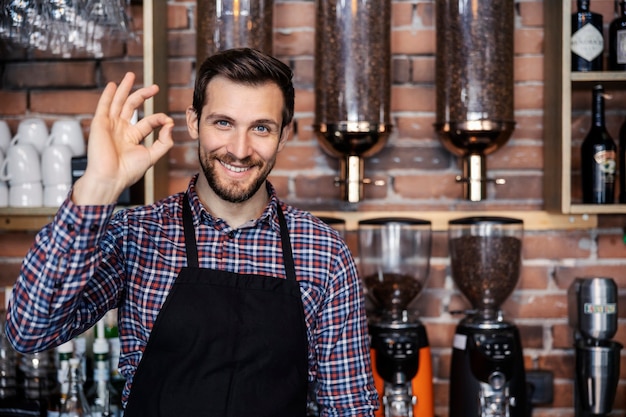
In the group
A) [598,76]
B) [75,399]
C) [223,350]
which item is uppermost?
[598,76]

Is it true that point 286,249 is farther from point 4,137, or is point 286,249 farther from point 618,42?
point 618,42

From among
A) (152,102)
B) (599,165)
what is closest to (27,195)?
(152,102)

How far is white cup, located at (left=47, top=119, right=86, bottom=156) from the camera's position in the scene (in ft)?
6.77

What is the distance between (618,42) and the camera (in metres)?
2.06

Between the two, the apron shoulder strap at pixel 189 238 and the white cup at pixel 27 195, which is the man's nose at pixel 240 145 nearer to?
the apron shoulder strap at pixel 189 238

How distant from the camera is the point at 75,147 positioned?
206 centimetres

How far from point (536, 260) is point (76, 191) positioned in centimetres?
144

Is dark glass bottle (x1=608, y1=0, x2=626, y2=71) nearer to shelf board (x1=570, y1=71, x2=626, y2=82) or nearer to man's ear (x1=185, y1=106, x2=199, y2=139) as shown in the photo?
shelf board (x1=570, y1=71, x2=626, y2=82)

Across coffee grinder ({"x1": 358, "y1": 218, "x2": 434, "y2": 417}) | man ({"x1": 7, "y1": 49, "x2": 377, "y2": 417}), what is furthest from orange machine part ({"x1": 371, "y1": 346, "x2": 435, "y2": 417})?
man ({"x1": 7, "y1": 49, "x2": 377, "y2": 417})

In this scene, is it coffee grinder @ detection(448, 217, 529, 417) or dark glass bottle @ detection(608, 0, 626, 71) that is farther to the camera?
dark glass bottle @ detection(608, 0, 626, 71)

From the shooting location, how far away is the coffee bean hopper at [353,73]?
78.1 inches

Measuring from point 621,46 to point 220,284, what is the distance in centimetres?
129

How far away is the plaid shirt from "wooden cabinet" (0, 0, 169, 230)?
0.48 metres

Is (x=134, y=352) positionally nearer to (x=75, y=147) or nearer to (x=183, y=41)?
(x=75, y=147)
